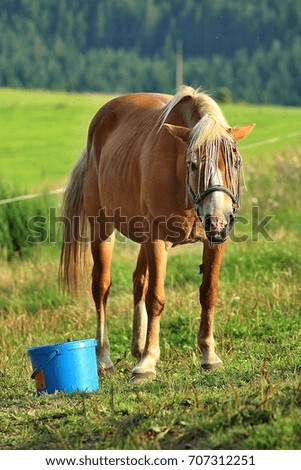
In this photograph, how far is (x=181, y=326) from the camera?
895cm

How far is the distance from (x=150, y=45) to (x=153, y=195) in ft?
137

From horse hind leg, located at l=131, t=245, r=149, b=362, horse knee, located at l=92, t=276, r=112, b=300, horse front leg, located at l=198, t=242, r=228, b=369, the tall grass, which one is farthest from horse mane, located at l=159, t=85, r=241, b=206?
the tall grass

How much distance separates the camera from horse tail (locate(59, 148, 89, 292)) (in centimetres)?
864

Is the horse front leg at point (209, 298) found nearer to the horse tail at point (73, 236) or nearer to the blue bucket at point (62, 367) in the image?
the blue bucket at point (62, 367)

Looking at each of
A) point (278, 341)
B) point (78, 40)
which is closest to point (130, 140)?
point (278, 341)

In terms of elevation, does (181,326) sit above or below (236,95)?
above

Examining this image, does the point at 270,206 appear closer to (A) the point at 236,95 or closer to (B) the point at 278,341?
(B) the point at 278,341

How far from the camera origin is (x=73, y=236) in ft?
28.3

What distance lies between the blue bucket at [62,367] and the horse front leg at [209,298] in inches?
36.9

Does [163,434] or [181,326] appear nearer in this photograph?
[163,434]

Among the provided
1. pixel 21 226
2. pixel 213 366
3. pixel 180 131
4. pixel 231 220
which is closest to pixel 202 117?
pixel 180 131

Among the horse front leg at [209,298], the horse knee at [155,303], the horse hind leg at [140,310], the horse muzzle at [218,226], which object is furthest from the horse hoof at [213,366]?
the horse muzzle at [218,226]

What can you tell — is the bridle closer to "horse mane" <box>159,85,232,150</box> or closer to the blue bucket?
"horse mane" <box>159,85,232,150</box>

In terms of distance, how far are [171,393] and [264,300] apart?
353cm
